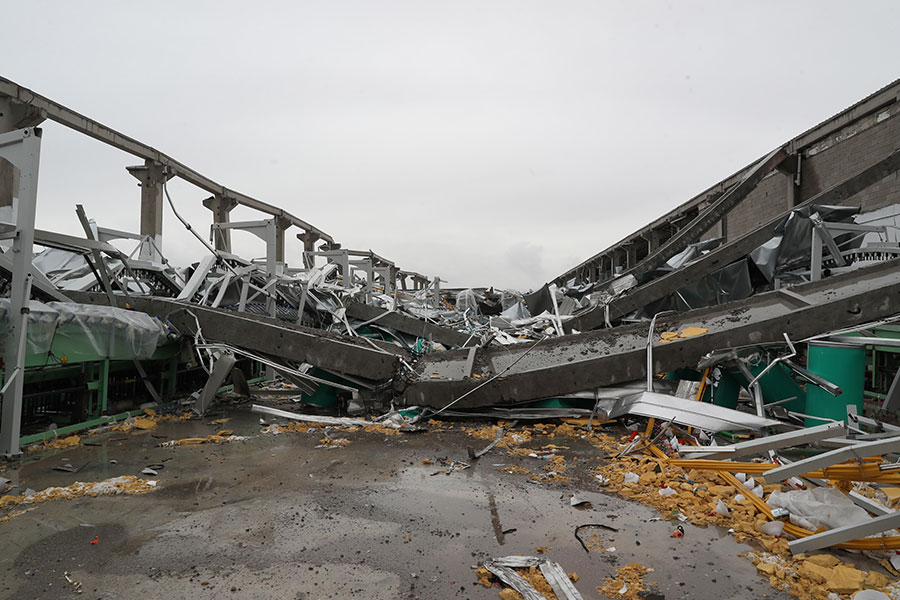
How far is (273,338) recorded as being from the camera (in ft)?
19.4

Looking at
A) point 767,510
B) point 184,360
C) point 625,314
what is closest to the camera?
point 767,510

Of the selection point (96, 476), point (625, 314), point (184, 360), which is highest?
point (625, 314)

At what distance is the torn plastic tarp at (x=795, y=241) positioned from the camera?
7.22 metres

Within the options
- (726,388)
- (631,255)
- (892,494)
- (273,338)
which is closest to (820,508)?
(892,494)

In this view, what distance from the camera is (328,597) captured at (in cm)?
204

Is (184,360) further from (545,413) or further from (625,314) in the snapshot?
(625,314)

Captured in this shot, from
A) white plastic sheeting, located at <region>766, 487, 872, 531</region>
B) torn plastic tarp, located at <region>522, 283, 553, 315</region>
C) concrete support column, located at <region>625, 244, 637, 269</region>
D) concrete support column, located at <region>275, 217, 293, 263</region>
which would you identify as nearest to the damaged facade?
white plastic sheeting, located at <region>766, 487, 872, 531</region>

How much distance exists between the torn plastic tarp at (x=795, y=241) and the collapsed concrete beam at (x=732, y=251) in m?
0.17

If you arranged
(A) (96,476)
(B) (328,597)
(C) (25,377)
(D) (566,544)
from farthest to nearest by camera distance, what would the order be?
(C) (25,377)
(A) (96,476)
(D) (566,544)
(B) (328,597)

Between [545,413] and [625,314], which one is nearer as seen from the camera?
[545,413]

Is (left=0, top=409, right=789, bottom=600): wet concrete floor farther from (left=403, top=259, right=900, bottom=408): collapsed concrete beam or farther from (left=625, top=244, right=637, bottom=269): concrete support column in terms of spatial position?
(left=625, top=244, right=637, bottom=269): concrete support column

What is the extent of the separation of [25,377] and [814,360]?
680cm

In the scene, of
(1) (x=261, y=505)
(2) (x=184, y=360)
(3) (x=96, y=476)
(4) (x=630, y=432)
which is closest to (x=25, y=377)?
(3) (x=96, y=476)

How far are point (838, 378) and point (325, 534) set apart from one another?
13.6 ft
